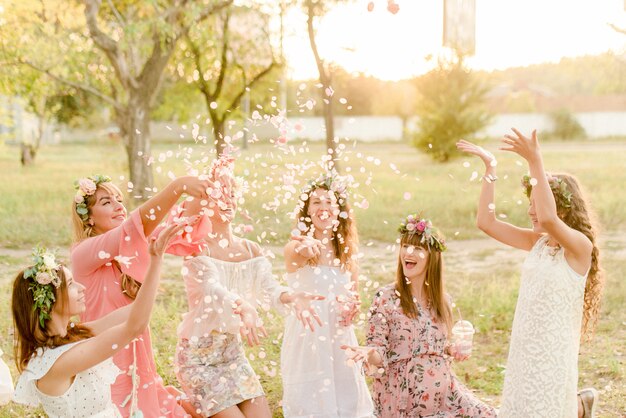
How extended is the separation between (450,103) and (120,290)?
3055 cm

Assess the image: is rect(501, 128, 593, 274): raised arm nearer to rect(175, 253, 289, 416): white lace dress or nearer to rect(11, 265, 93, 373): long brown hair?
rect(175, 253, 289, 416): white lace dress

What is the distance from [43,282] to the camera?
351cm

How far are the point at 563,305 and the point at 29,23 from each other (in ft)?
48.6

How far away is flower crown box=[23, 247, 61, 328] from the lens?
3.51 meters

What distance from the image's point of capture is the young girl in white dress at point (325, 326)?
204 inches

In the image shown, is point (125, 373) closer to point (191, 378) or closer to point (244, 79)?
point (191, 378)

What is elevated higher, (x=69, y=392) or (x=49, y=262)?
(x=49, y=262)

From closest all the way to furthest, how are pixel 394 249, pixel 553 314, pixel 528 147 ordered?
pixel 528 147 < pixel 553 314 < pixel 394 249

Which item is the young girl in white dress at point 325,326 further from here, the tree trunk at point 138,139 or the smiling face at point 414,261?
the tree trunk at point 138,139

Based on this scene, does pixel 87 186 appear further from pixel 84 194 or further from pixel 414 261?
pixel 414 261

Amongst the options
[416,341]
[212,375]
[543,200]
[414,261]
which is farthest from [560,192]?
[212,375]

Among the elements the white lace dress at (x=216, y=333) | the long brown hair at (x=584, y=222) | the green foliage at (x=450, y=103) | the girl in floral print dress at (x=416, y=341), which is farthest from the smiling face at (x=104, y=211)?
the green foliage at (x=450, y=103)

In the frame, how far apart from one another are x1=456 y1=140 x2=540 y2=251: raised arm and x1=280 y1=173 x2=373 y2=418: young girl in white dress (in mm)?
967

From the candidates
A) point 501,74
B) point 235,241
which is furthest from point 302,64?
point 501,74
